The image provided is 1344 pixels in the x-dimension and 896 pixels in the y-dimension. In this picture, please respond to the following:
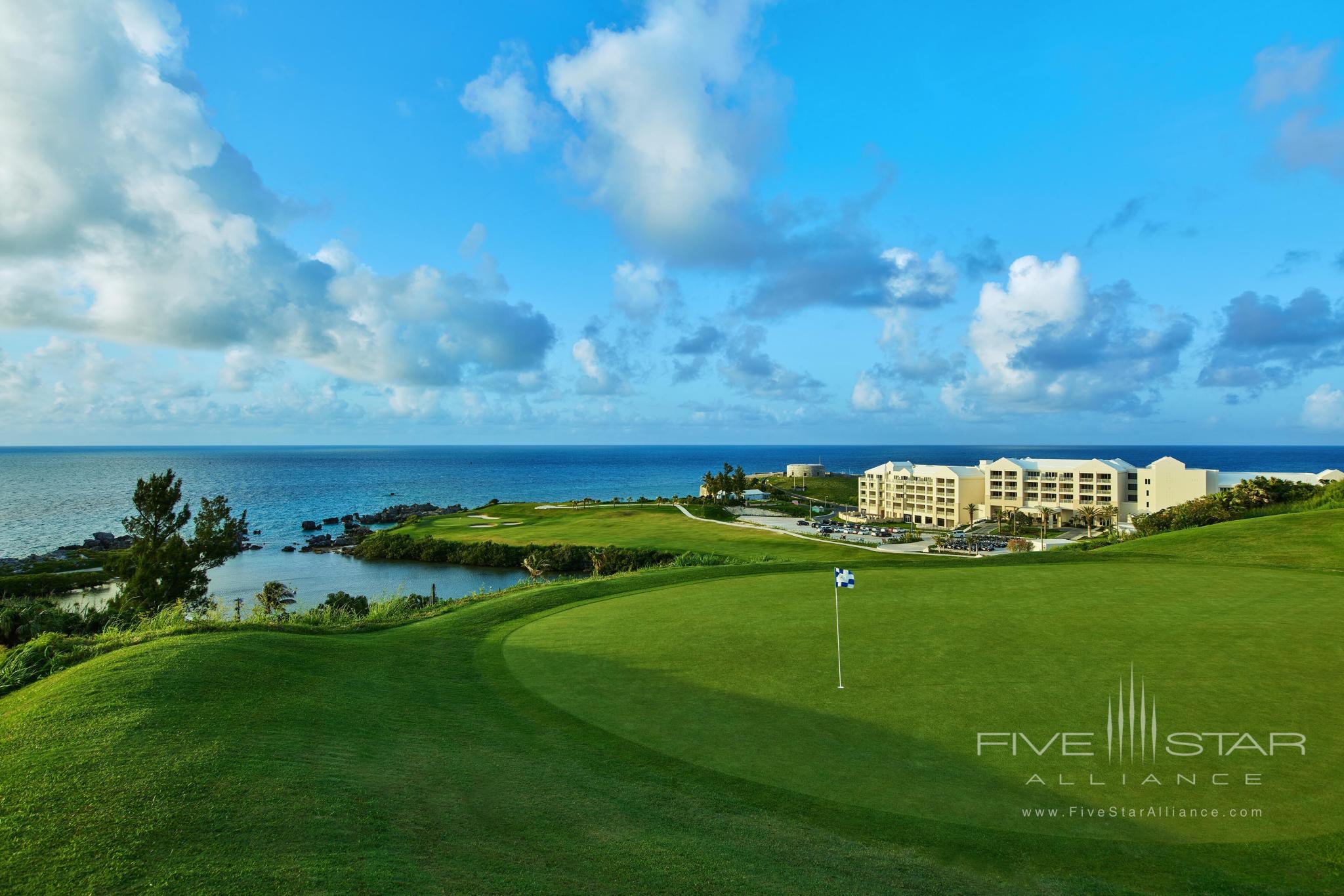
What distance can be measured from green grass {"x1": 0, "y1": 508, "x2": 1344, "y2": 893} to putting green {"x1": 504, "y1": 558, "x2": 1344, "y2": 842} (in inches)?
2.4

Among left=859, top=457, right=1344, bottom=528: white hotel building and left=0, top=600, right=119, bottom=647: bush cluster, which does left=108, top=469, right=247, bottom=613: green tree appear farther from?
left=859, top=457, right=1344, bottom=528: white hotel building

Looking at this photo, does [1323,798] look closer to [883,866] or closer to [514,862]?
[883,866]

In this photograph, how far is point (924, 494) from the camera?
7900cm

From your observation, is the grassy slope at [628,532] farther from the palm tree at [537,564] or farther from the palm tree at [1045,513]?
the palm tree at [1045,513]

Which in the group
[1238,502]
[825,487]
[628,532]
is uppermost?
[1238,502]

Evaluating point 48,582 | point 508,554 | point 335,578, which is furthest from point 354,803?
point 48,582

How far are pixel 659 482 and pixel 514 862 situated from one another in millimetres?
158947

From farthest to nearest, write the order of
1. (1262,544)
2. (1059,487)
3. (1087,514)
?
(1059,487) < (1087,514) < (1262,544)

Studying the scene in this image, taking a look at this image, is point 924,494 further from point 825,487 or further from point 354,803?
point 354,803

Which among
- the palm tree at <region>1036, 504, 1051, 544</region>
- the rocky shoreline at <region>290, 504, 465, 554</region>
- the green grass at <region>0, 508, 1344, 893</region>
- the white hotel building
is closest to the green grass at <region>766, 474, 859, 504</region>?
the white hotel building

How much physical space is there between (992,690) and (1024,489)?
7478cm

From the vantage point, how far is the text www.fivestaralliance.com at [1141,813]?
639cm

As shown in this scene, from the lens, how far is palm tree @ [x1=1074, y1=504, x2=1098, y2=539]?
6815 cm

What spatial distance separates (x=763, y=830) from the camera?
623cm
